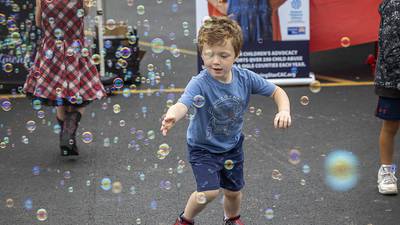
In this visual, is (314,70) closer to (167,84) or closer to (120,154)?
(167,84)

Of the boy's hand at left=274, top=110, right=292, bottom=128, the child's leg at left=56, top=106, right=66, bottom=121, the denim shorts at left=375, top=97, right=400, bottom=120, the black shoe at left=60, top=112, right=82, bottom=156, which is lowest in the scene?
the black shoe at left=60, top=112, right=82, bottom=156

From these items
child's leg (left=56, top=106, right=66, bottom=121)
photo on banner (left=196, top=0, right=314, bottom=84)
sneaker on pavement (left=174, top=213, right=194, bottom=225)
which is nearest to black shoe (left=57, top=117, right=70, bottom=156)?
child's leg (left=56, top=106, right=66, bottom=121)

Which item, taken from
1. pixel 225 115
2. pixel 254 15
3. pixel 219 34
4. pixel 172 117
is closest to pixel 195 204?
pixel 225 115

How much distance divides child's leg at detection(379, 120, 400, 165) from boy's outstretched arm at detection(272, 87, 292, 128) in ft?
4.06

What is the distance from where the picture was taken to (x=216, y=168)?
385cm

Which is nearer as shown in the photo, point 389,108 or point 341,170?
point 389,108

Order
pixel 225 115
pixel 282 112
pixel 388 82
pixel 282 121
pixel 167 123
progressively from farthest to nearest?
pixel 388 82 < pixel 225 115 < pixel 282 112 < pixel 282 121 < pixel 167 123

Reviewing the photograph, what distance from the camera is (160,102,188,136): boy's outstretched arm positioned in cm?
338

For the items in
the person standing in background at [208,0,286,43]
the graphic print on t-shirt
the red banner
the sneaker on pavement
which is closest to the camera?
the graphic print on t-shirt

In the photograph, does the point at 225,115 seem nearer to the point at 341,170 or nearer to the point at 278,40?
the point at 341,170

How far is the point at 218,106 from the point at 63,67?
239 cm

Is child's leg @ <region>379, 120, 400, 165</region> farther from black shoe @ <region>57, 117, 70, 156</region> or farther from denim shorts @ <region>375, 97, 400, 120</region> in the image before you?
black shoe @ <region>57, 117, 70, 156</region>

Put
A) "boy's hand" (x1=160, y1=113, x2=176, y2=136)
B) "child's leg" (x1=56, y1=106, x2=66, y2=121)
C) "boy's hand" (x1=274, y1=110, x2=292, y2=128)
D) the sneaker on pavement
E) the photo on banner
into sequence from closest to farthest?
"boy's hand" (x1=160, y1=113, x2=176, y2=136) < "boy's hand" (x1=274, y1=110, x2=292, y2=128) < the sneaker on pavement < "child's leg" (x1=56, y1=106, x2=66, y2=121) < the photo on banner

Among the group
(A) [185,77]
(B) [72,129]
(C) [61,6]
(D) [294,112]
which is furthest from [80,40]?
(A) [185,77]
